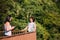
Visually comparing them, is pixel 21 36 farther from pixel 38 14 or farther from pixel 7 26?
pixel 38 14

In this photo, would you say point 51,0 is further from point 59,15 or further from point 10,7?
point 10,7

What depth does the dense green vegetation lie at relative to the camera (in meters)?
13.6

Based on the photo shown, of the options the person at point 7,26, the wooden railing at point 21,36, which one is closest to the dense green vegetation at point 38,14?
the wooden railing at point 21,36

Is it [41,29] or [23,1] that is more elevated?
[23,1]

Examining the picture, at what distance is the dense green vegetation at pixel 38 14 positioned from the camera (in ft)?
44.7

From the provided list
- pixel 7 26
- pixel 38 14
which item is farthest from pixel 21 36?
pixel 38 14

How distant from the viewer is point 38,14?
15891 millimetres

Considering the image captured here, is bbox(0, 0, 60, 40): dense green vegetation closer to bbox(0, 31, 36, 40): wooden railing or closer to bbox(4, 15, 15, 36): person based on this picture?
bbox(0, 31, 36, 40): wooden railing

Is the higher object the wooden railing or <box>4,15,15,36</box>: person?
<box>4,15,15,36</box>: person

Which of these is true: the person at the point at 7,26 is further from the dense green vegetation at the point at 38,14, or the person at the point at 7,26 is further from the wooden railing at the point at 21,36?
the dense green vegetation at the point at 38,14

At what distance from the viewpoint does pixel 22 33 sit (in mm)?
10109

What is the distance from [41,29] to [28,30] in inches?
153

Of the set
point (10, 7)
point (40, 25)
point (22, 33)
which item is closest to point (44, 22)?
point (40, 25)

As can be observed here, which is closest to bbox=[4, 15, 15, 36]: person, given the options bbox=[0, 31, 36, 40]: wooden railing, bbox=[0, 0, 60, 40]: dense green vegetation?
bbox=[0, 31, 36, 40]: wooden railing
